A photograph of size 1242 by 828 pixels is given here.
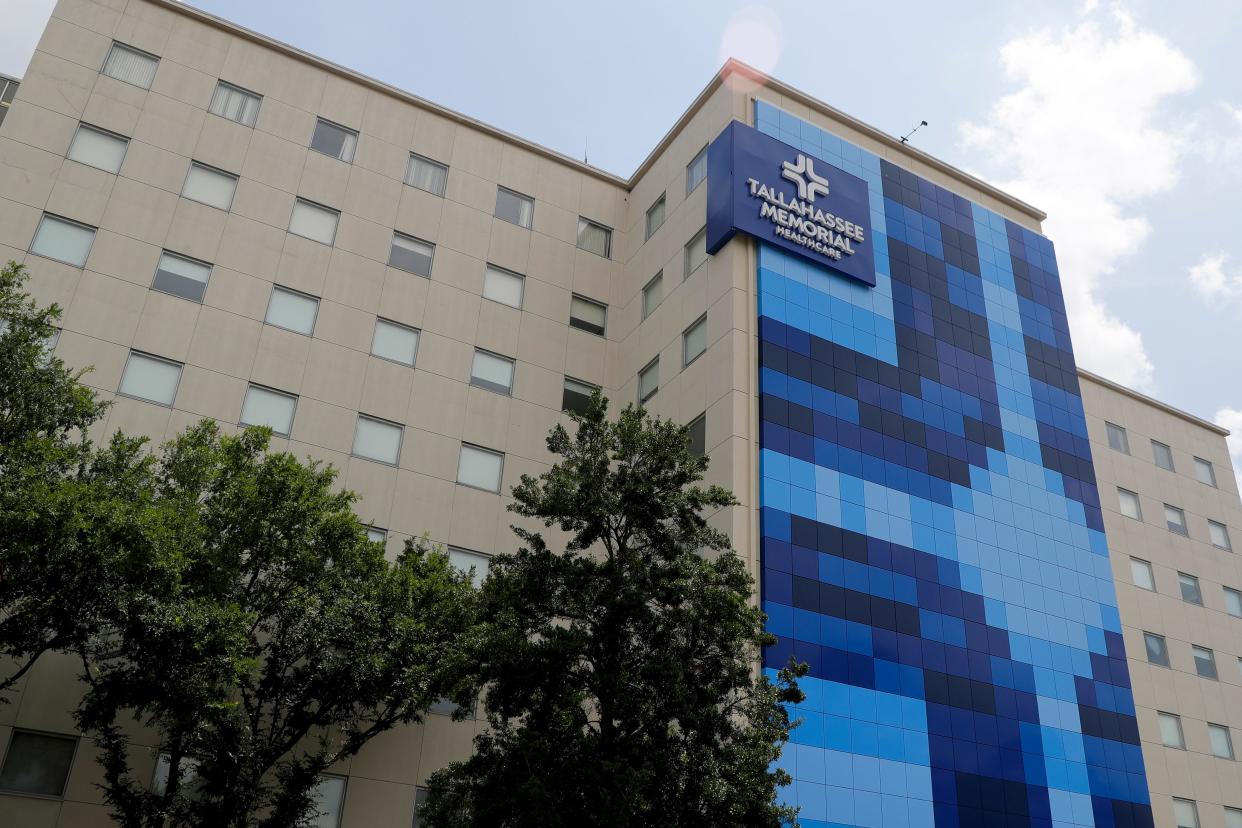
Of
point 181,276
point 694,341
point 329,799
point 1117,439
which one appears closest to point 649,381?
point 694,341

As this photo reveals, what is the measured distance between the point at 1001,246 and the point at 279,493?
34.6 metres

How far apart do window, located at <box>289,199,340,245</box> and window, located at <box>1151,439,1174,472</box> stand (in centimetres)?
4319

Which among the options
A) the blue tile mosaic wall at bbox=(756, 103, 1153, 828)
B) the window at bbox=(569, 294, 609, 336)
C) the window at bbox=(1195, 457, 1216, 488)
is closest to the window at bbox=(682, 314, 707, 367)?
the blue tile mosaic wall at bbox=(756, 103, 1153, 828)

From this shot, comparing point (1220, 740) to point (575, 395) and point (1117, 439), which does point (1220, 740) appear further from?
point (575, 395)

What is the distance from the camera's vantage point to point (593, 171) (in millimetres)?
47094

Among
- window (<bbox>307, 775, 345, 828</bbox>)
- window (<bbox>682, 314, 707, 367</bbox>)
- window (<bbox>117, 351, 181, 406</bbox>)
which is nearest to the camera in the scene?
window (<bbox>307, 775, 345, 828</bbox>)

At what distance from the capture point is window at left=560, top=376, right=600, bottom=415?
41500mm

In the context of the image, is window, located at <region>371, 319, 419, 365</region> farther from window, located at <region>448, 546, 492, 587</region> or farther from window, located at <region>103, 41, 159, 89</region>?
window, located at <region>103, 41, 159, 89</region>

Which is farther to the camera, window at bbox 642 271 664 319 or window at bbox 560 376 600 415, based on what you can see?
window at bbox 642 271 664 319

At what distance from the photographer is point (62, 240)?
35.0 meters

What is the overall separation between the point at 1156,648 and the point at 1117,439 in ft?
38.8

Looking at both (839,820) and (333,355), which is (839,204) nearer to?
(333,355)

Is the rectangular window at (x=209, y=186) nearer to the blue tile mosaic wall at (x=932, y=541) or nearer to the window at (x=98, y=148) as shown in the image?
the window at (x=98, y=148)

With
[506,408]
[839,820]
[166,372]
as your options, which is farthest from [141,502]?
[839,820]
